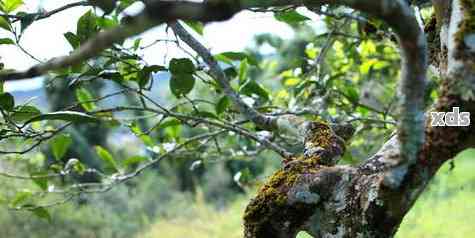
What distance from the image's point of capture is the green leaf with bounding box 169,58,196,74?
3.80 feet

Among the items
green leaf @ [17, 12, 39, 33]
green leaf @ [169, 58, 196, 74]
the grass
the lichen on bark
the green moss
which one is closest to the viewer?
the green moss

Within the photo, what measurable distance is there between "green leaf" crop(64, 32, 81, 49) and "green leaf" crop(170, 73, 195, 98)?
190 mm

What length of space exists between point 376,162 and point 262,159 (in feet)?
23.8

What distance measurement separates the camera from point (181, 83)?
1.27 m

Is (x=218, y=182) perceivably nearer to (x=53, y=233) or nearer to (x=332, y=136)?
(x=53, y=233)

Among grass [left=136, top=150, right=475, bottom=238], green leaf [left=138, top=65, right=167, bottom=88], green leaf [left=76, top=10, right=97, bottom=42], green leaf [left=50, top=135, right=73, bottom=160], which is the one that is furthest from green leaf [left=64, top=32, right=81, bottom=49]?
grass [left=136, top=150, right=475, bottom=238]

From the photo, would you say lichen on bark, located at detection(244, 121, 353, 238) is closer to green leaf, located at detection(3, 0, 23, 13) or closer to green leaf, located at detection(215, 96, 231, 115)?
green leaf, located at detection(215, 96, 231, 115)

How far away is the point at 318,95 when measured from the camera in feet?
5.64

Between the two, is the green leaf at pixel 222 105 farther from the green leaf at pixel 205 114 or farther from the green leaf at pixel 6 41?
the green leaf at pixel 6 41

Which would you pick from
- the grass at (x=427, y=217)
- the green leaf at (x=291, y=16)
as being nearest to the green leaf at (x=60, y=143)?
the green leaf at (x=291, y=16)

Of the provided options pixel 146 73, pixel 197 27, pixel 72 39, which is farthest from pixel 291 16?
pixel 72 39

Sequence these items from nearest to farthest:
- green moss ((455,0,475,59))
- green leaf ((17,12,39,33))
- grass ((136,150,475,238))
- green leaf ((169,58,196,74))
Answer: green moss ((455,0,475,59)) → green leaf ((17,12,39,33)) → green leaf ((169,58,196,74)) → grass ((136,150,475,238))

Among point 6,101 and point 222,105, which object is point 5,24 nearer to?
point 6,101

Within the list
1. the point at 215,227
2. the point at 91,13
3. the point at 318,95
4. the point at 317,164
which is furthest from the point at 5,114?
the point at 215,227
